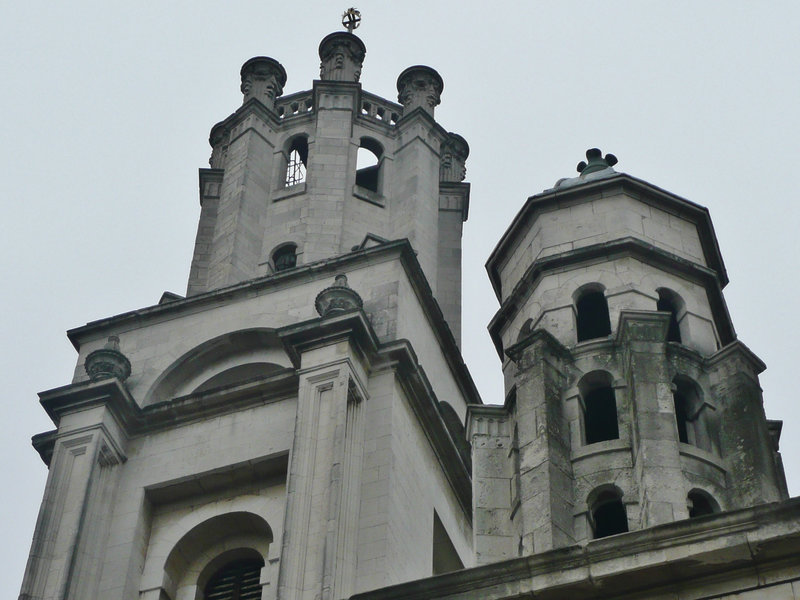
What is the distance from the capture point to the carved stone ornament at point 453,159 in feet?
149

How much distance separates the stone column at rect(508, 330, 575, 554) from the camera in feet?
89.2

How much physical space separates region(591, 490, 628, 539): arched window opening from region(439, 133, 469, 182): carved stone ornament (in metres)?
18.1

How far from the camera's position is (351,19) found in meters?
50.1

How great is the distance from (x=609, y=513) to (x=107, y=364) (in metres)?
11.9

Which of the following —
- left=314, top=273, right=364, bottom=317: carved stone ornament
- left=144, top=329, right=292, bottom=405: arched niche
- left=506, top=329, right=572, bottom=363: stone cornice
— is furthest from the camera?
left=144, top=329, right=292, bottom=405: arched niche

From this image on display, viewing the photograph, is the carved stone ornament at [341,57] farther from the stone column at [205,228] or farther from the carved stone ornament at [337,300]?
the carved stone ornament at [337,300]

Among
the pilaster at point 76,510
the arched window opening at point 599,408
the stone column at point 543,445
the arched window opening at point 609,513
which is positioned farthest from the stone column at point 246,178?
the arched window opening at point 609,513

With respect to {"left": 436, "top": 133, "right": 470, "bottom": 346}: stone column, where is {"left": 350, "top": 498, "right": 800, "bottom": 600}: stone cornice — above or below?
below

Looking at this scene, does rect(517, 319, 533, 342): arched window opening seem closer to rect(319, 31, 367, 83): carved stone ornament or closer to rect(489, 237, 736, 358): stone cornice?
rect(489, 237, 736, 358): stone cornice

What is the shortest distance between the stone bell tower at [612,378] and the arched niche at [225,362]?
5.14 metres

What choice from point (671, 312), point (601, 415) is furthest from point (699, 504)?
point (671, 312)

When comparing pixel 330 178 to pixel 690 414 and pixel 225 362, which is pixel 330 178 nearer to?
pixel 225 362

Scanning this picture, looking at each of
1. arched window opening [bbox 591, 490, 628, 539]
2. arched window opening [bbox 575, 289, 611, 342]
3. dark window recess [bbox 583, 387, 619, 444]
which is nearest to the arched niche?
arched window opening [bbox 575, 289, 611, 342]

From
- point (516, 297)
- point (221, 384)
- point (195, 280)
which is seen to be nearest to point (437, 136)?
point (195, 280)
